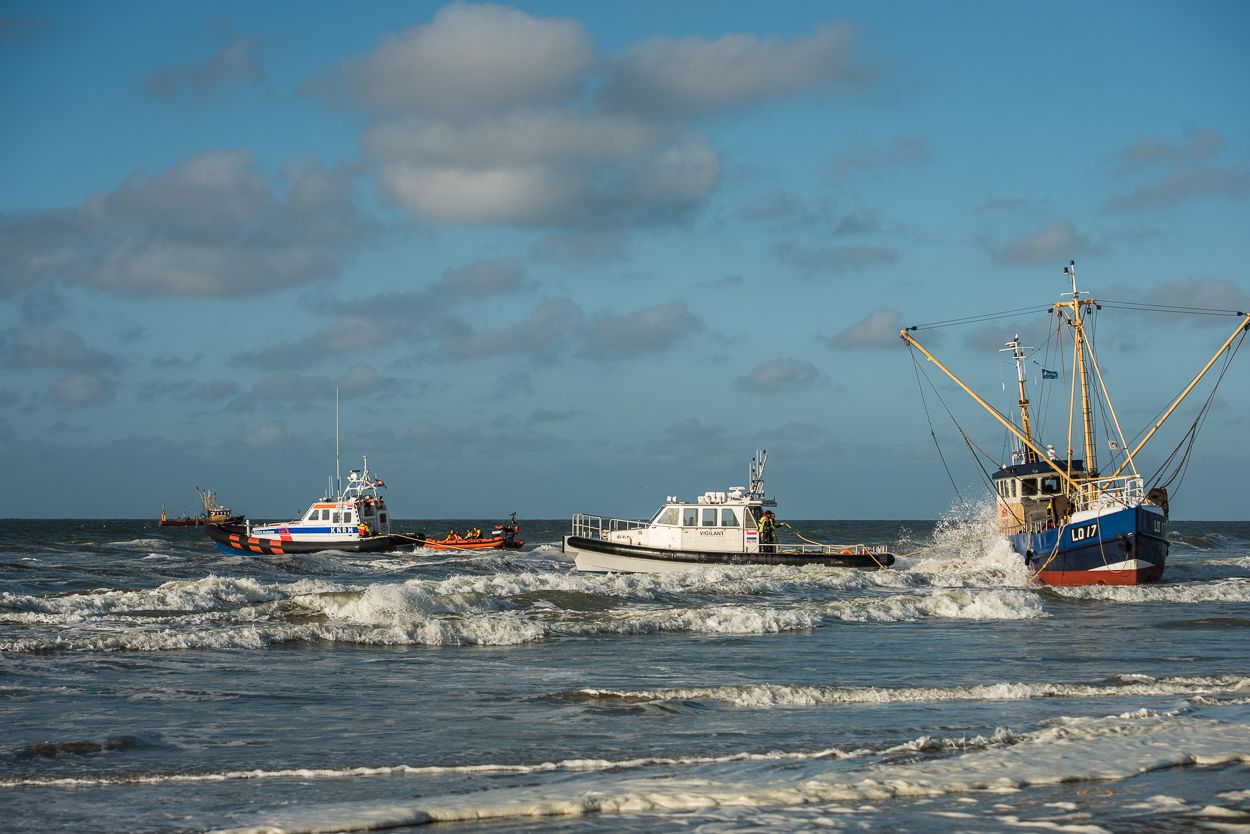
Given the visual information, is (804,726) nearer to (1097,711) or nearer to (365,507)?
(1097,711)

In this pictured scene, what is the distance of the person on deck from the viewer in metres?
36.4

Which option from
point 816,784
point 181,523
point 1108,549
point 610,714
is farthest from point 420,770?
point 181,523

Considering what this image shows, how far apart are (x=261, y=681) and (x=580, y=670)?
173 inches

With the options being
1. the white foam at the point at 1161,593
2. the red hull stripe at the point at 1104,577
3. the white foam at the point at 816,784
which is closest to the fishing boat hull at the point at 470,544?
the red hull stripe at the point at 1104,577

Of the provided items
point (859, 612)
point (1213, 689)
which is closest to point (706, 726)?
point (1213, 689)

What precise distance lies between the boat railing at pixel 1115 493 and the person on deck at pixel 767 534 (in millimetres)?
Result: 9330

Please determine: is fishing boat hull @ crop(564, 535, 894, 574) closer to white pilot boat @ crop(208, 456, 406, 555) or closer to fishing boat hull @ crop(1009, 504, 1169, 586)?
fishing boat hull @ crop(1009, 504, 1169, 586)

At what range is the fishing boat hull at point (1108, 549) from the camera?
32.4 metres

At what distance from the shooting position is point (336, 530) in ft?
179

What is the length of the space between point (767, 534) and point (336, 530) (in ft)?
83.8

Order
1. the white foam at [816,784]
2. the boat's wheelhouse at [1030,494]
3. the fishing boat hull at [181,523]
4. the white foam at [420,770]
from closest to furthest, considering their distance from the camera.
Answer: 1. the white foam at [816,784]
2. the white foam at [420,770]
3. the boat's wheelhouse at [1030,494]
4. the fishing boat hull at [181,523]

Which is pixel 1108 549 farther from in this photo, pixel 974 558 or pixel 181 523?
pixel 181 523

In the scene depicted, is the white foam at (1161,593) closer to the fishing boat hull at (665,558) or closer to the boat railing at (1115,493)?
the boat railing at (1115,493)

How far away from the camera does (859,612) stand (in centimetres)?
2564
